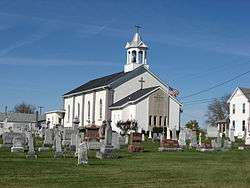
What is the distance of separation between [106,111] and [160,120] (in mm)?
8993

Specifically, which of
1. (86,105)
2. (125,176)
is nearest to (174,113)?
(86,105)

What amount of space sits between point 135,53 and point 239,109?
57.3ft

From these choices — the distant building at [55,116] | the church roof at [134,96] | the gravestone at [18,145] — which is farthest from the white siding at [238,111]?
the gravestone at [18,145]

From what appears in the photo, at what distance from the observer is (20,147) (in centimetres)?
2877

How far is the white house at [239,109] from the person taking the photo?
7219 cm

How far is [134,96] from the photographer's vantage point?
6962cm

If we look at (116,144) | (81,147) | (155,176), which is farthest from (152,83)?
(155,176)

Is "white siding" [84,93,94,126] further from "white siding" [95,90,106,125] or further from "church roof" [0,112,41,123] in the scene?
"church roof" [0,112,41,123]

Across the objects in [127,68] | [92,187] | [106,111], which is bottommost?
[92,187]

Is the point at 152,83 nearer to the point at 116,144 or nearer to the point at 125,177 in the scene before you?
the point at 116,144

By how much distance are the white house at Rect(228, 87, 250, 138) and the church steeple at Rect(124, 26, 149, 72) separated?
1401 centimetres

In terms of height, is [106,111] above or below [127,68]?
below

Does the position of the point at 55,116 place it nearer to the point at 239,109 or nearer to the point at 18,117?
the point at 18,117

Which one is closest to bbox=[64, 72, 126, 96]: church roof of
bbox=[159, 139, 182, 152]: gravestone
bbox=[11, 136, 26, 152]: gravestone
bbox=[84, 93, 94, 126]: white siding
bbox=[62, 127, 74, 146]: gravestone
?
bbox=[84, 93, 94, 126]: white siding
